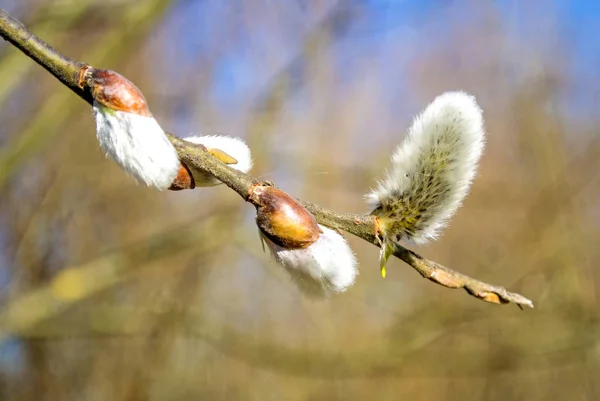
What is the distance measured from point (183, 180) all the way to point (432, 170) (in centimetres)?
19

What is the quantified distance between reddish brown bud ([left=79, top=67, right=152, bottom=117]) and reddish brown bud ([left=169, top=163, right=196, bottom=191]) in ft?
0.16

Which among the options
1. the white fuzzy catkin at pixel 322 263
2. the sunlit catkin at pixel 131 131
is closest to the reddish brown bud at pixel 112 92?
the sunlit catkin at pixel 131 131

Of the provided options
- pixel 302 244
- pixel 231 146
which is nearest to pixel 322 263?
pixel 302 244

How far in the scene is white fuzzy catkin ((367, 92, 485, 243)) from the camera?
443 mm

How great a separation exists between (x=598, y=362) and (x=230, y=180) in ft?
9.92

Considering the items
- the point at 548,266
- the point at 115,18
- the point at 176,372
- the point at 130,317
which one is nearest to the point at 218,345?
the point at 130,317

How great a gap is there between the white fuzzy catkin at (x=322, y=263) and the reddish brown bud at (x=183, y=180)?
0.23 ft

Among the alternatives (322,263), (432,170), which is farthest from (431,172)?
(322,263)

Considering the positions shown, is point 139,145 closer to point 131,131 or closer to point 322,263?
point 131,131

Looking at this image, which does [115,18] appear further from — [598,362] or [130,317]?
[598,362]

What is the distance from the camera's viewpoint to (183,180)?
43cm

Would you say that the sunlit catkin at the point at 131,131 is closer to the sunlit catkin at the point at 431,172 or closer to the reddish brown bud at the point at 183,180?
the reddish brown bud at the point at 183,180

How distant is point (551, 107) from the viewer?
10.6 ft

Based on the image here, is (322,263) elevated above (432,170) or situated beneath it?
situated beneath
